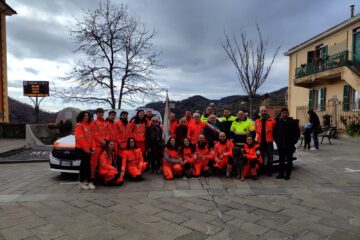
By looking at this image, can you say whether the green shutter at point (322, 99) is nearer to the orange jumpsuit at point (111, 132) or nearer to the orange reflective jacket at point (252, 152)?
the orange reflective jacket at point (252, 152)

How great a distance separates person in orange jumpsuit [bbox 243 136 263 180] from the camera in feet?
21.3

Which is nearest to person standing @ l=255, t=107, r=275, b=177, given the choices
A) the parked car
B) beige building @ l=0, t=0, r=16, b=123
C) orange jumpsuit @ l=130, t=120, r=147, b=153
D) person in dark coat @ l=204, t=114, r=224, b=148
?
person in dark coat @ l=204, t=114, r=224, b=148

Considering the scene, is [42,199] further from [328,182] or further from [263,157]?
[328,182]

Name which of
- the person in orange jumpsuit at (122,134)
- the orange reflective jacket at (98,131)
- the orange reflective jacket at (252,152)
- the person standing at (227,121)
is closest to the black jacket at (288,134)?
the orange reflective jacket at (252,152)

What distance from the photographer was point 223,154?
671 centimetres

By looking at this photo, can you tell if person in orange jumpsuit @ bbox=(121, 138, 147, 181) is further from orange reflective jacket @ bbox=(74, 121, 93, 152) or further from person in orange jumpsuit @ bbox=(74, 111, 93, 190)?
orange reflective jacket @ bbox=(74, 121, 93, 152)

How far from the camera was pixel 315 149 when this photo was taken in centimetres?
1112

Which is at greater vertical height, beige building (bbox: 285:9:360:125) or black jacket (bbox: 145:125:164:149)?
beige building (bbox: 285:9:360:125)

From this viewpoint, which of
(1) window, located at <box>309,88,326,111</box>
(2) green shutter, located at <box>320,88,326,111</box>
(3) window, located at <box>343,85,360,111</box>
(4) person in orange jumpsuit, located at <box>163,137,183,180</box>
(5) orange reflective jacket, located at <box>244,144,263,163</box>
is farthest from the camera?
(1) window, located at <box>309,88,326,111</box>

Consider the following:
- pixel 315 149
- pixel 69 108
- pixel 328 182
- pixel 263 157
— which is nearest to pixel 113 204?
pixel 263 157

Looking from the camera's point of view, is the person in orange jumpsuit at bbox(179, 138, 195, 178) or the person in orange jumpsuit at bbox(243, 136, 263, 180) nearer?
the person in orange jumpsuit at bbox(243, 136, 263, 180)

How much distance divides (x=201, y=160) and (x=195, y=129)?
3.17ft

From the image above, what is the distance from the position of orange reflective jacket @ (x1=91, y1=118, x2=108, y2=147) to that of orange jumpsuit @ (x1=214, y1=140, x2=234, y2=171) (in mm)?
2823

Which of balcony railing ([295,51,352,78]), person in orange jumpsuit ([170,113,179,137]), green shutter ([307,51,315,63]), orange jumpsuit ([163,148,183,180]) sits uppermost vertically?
green shutter ([307,51,315,63])
